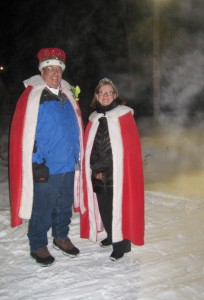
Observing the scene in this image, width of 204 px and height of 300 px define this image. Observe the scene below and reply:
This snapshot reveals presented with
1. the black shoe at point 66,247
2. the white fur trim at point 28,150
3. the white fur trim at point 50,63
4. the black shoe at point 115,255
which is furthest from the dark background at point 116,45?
the black shoe at point 115,255

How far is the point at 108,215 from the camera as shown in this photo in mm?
4031

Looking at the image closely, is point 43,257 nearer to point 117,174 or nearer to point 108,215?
point 108,215

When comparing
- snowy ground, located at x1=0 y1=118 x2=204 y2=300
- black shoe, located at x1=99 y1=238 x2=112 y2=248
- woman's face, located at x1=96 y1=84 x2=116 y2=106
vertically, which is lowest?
snowy ground, located at x1=0 y1=118 x2=204 y2=300

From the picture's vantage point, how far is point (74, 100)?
404cm

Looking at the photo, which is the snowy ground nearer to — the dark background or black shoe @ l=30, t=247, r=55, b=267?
black shoe @ l=30, t=247, r=55, b=267

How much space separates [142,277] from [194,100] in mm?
12366

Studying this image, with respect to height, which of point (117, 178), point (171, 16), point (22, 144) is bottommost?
point (117, 178)

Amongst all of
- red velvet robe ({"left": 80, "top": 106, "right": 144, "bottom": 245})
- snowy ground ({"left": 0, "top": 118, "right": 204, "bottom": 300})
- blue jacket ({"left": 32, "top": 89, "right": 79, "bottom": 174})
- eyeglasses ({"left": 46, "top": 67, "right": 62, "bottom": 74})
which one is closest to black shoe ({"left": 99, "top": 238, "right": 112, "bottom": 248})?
snowy ground ({"left": 0, "top": 118, "right": 204, "bottom": 300})

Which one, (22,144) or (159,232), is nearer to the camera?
(22,144)

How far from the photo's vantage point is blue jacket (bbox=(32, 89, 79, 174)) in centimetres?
364

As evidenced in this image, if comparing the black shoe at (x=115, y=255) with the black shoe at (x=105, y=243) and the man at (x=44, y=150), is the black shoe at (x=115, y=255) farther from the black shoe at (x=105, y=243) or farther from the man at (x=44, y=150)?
the man at (x=44, y=150)

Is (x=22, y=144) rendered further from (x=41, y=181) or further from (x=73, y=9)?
(x=73, y=9)

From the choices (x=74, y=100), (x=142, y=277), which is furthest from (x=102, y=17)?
(x=142, y=277)

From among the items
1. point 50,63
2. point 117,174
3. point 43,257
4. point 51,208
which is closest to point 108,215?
point 117,174
